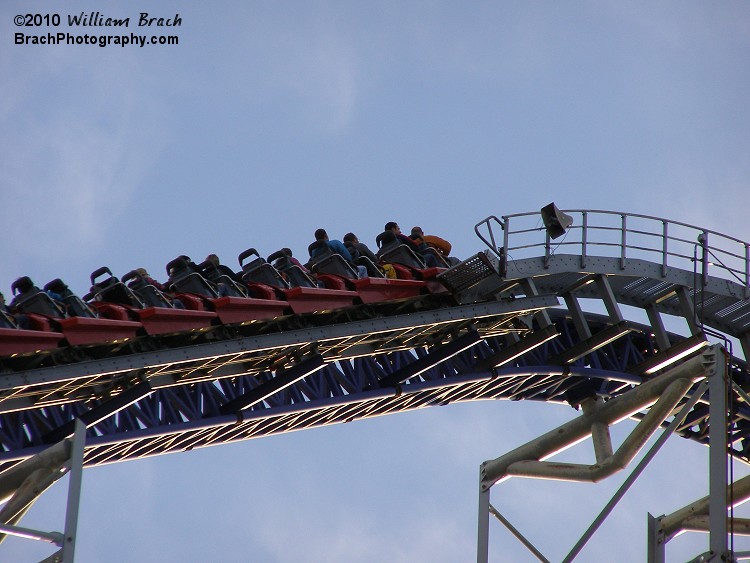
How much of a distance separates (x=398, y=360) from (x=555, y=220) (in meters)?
3.50

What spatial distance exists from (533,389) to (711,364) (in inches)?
449

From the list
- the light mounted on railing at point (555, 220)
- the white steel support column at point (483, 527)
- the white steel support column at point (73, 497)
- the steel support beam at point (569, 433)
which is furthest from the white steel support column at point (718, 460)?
the light mounted on railing at point (555, 220)

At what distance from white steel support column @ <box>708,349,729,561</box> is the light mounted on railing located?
747 cm

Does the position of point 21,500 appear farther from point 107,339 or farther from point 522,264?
point 522,264

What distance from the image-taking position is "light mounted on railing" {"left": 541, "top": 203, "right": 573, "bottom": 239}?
70.7 ft

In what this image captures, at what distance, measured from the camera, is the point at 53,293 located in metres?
17.5

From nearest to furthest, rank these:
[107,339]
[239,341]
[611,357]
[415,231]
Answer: [107,339] → [239,341] → [415,231] → [611,357]

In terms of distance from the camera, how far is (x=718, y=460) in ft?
45.2

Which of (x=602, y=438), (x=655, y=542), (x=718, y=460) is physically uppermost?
(x=602, y=438)

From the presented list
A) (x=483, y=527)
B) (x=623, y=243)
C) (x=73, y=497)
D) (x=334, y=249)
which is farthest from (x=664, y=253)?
(x=73, y=497)

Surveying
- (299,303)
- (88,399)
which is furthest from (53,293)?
(299,303)

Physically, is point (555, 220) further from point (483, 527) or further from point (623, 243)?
point (483, 527)

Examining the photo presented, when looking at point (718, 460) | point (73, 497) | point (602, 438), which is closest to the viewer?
point (73, 497)

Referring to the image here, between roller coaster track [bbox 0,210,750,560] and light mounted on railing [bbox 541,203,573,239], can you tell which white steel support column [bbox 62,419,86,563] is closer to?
roller coaster track [bbox 0,210,750,560]
